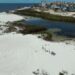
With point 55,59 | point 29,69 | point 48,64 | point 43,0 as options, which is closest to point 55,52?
point 55,59

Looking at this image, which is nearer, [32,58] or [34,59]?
[34,59]

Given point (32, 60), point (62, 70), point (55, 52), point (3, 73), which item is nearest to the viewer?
point (3, 73)

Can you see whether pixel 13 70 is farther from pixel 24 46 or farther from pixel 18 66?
pixel 24 46

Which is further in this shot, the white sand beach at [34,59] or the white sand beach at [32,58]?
the white sand beach at [32,58]

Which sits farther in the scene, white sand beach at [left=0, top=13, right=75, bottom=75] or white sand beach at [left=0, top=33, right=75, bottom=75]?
white sand beach at [left=0, top=33, right=75, bottom=75]

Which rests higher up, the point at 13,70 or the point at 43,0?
the point at 13,70

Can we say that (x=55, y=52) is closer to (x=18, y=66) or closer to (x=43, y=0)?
(x=18, y=66)

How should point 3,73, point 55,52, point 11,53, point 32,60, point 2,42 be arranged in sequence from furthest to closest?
point 2,42 → point 55,52 → point 11,53 → point 32,60 → point 3,73

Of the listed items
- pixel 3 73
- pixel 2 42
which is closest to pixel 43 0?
pixel 2 42

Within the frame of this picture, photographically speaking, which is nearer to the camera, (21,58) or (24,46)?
(21,58)
